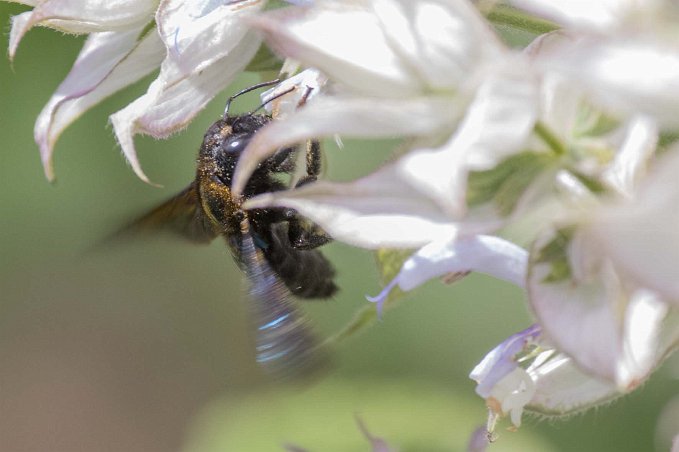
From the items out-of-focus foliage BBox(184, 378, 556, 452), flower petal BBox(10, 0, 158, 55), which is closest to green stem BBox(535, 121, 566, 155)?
flower petal BBox(10, 0, 158, 55)

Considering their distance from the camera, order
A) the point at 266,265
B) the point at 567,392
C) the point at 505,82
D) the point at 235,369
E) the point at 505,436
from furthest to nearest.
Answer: the point at 235,369, the point at 505,436, the point at 266,265, the point at 567,392, the point at 505,82

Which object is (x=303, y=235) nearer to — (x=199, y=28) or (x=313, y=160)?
(x=313, y=160)

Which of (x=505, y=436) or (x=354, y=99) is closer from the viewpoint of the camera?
(x=354, y=99)

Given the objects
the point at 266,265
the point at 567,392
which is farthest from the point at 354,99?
the point at 266,265

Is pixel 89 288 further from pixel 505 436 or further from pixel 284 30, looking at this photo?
pixel 284 30

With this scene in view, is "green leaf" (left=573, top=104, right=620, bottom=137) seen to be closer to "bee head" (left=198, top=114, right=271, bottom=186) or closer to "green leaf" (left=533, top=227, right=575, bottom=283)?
"green leaf" (left=533, top=227, right=575, bottom=283)

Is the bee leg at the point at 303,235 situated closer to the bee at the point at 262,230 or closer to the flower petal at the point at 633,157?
the bee at the point at 262,230
